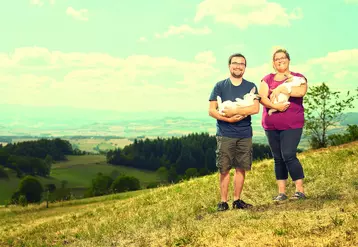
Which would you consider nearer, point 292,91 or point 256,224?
point 256,224

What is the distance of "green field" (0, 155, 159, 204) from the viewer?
135 m

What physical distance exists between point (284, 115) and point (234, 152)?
1311 mm

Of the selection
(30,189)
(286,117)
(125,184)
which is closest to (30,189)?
(30,189)

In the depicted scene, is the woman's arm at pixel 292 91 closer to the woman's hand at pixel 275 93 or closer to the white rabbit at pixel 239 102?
the woman's hand at pixel 275 93

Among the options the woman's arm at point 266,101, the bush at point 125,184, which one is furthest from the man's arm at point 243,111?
the bush at point 125,184

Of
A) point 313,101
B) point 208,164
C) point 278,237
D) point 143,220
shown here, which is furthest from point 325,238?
point 208,164

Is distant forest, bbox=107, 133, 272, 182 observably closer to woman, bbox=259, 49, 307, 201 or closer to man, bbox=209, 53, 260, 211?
woman, bbox=259, 49, 307, 201

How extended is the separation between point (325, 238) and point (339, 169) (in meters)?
7.47

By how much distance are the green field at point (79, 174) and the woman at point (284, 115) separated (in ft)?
412

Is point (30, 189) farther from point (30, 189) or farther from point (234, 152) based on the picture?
point (234, 152)

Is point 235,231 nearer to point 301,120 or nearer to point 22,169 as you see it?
point 301,120

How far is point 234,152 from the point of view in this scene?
338 inches

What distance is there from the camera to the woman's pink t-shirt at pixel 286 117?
8.52 metres

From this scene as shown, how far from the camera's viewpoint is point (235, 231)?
6.39 meters
